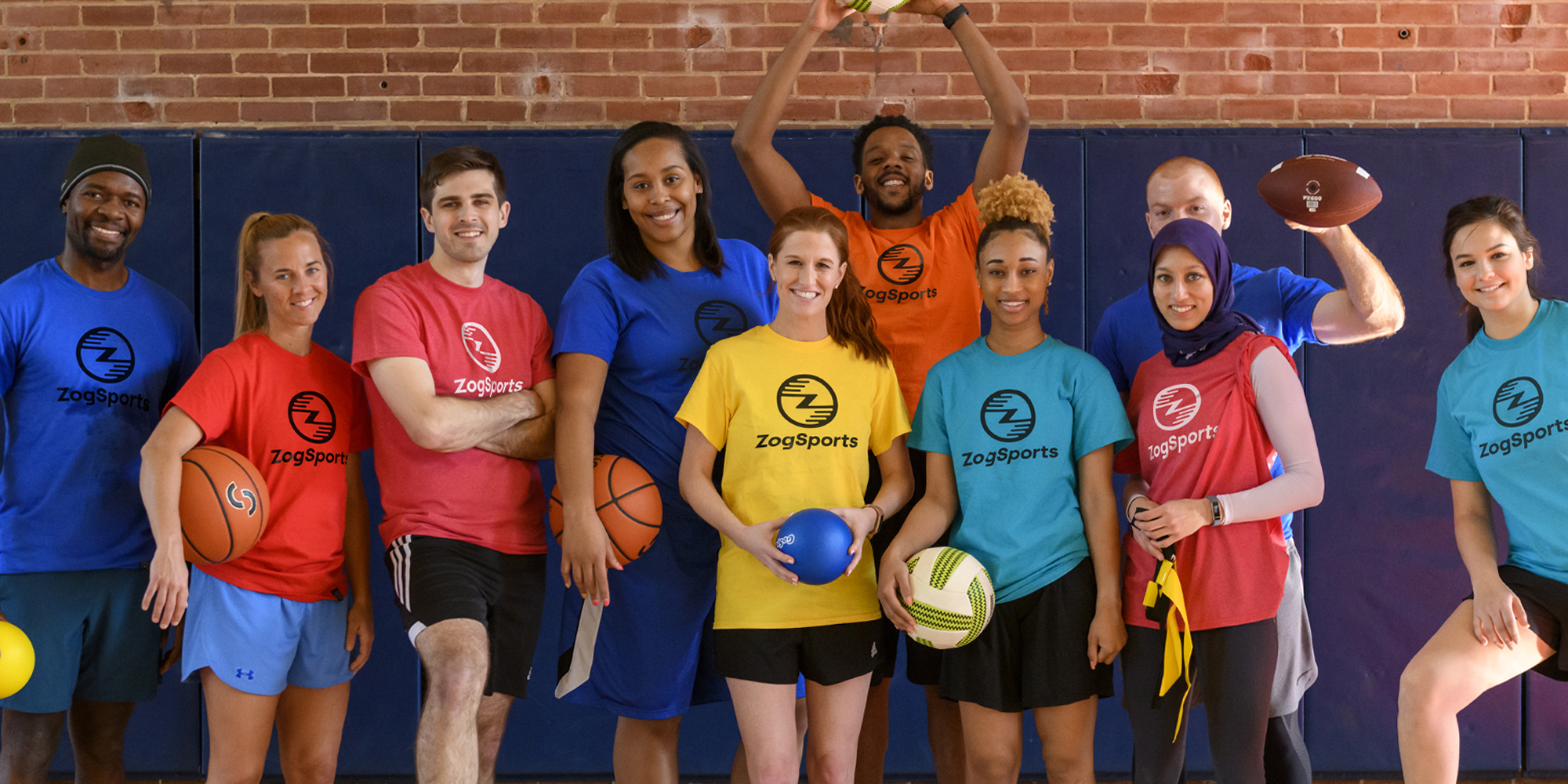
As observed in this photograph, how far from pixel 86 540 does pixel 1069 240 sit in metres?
3.42

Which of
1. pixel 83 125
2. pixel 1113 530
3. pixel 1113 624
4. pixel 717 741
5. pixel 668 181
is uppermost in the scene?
pixel 83 125

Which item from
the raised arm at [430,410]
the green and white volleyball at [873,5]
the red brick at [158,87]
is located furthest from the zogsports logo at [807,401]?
the red brick at [158,87]

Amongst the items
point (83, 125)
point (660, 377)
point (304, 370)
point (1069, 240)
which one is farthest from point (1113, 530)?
point (83, 125)

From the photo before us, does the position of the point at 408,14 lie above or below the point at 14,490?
above

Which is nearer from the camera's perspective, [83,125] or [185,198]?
[185,198]

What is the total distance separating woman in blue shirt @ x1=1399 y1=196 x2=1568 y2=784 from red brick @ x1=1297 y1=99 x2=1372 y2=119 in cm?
177

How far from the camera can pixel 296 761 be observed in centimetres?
268

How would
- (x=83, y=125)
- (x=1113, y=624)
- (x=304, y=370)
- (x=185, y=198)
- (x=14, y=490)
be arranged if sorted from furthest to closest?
(x=83, y=125) → (x=185, y=198) → (x=14, y=490) → (x=304, y=370) → (x=1113, y=624)

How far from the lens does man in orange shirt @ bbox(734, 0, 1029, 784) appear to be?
279cm

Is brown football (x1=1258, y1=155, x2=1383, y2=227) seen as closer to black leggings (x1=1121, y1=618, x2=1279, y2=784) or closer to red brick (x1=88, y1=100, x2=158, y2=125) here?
black leggings (x1=1121, y1=618, x2=1279, y2=784)

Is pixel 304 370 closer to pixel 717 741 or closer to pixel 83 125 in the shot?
pixel 717 741

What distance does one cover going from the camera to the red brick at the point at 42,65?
13.8 ft

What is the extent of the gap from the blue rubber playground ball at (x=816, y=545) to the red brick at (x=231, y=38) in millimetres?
3471

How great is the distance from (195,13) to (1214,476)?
436 cm
